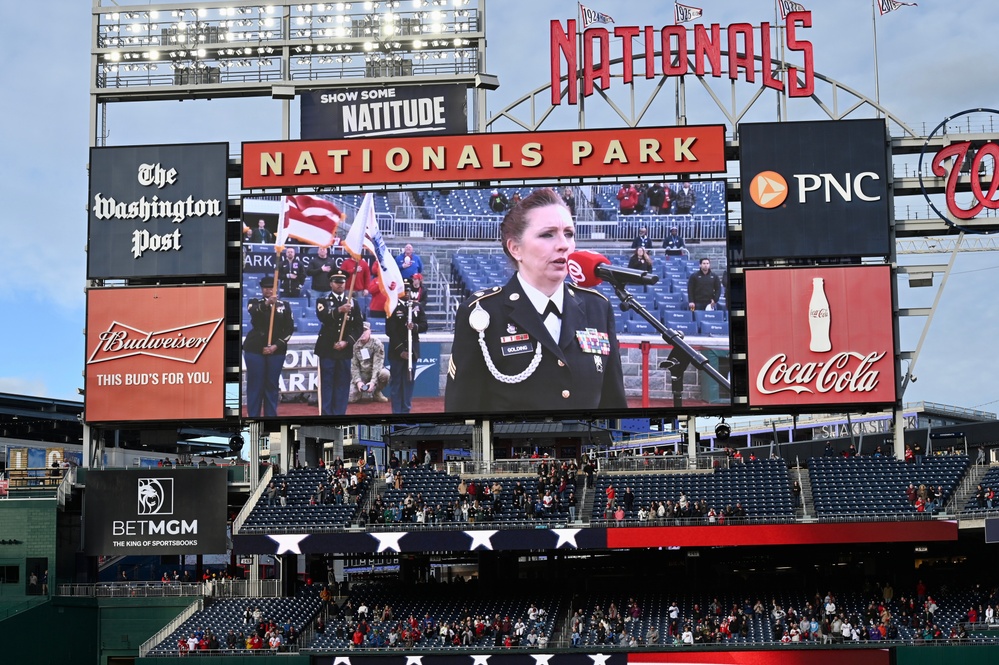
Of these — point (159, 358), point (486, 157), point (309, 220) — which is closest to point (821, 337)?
point (486, 157)

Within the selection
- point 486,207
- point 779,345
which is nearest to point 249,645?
point 486,207

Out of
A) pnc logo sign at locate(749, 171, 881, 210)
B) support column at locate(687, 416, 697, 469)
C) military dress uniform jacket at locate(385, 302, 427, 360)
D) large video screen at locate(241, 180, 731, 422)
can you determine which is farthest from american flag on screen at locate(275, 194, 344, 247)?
pnc logo sign at locate(749, 171, 881, 210)

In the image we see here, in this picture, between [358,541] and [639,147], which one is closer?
[358,541]

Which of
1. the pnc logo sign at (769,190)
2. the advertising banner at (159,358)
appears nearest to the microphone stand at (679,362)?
the pnc logo sign at (769,190)

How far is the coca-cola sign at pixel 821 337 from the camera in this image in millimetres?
41750

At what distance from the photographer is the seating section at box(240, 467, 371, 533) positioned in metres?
40.1

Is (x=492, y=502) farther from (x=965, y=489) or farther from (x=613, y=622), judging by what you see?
(x=965, y=489)

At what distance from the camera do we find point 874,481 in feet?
132

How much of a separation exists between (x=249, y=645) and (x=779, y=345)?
61.6 feet

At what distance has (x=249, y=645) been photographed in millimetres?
38156

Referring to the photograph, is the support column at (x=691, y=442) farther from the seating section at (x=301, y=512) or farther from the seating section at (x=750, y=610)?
the seating section at (x=301, y=512)

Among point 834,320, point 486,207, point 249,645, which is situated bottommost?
point 249,645

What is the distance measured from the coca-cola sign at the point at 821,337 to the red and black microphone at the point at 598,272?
11.3 ft

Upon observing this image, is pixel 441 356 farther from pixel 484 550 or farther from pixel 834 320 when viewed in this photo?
pixel 834 320
